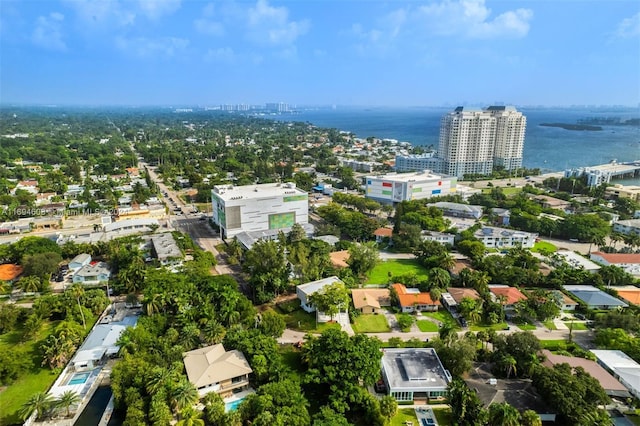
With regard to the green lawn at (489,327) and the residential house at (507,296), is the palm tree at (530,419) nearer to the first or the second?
the green lawn at (489,327)

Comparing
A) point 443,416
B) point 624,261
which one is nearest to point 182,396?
point 443,416

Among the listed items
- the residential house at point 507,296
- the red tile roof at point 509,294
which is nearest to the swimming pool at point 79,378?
the residential house at point 507,296

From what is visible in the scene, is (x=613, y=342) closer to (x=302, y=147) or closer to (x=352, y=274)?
(x=352, y=274)

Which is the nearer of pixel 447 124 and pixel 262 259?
pixel 262 259

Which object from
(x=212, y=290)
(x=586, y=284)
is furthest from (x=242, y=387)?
(x=586, y=284)

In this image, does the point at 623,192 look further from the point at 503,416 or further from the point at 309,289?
the point at 503,416
